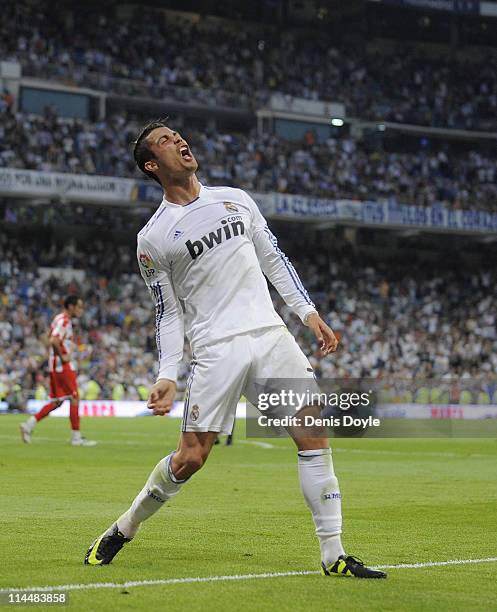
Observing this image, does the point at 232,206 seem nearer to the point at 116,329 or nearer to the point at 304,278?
the point at 116,329

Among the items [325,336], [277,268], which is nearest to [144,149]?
[277,268]

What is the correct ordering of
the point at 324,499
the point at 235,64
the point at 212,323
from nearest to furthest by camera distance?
the point at 324,499 → the point at 212,323 → the point at 235,64

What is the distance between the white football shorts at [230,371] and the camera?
7.26 meters

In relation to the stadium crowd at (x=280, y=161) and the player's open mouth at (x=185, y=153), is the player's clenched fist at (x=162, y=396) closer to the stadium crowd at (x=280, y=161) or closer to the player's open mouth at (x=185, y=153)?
the player's open mouth at (x=185, y=153)

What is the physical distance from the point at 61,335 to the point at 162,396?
13421 millimetres

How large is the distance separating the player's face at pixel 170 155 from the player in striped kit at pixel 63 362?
496 inches

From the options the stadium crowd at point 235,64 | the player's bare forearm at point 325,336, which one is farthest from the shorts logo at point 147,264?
the stadium crowd at point 235,64

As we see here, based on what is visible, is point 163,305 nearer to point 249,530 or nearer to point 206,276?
point 206,276

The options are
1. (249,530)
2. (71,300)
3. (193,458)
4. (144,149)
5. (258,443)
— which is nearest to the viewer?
(193,458)

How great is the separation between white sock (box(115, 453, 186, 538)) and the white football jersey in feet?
2.05

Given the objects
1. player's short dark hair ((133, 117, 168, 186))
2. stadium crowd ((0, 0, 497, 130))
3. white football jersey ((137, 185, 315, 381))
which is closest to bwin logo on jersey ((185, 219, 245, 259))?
white football jersey ((137, 185, 315, 381))

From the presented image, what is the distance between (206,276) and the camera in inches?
296

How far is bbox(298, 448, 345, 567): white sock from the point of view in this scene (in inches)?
279

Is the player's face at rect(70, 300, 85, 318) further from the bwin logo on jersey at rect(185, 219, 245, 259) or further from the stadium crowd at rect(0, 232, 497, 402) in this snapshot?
the stadium crowd at rect(0, 232, 497, 402)
